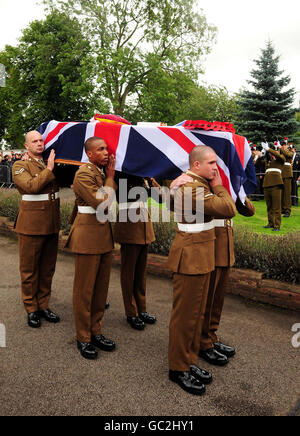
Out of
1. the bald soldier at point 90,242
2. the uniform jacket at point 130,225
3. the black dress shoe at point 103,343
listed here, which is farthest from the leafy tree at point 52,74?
the black dress shoe at point 103,343

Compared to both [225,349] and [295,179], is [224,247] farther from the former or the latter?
[295,179]

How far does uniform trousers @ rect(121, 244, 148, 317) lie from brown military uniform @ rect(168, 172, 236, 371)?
1.09 m

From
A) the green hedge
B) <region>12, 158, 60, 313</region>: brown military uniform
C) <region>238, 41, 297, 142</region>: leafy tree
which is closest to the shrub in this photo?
the green hedge

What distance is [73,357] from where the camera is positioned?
136 inches

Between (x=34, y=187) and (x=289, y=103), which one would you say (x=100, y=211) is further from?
(x=289, y=103)

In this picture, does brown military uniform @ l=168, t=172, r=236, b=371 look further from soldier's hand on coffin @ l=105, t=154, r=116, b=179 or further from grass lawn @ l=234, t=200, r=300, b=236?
grass lawn @ l=234, t=200, r=300, b=236

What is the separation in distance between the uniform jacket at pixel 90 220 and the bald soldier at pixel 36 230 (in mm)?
678

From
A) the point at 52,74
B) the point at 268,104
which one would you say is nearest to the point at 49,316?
the point at 268,104

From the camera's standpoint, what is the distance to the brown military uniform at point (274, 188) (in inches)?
333

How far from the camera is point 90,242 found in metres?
3.48

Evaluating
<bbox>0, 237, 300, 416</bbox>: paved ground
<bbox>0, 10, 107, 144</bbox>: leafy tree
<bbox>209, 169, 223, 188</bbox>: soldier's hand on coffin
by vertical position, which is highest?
<bbox>0, 10, 107, 144</bbox>: leafy tree

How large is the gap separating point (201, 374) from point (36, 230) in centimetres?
219

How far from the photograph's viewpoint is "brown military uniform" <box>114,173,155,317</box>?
404cm
